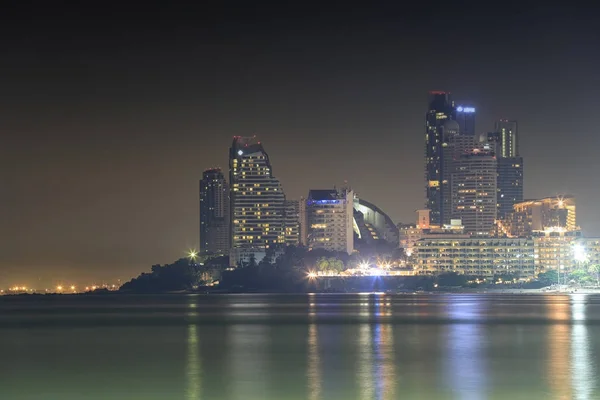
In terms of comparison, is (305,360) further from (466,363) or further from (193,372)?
(466,363)

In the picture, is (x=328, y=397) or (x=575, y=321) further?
(x=575, y=321)

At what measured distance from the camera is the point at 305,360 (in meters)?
57.8

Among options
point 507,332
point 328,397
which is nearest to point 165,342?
point 507,332

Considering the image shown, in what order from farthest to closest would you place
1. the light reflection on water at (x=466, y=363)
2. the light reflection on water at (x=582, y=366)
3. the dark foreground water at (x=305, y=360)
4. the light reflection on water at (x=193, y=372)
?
the light reflection on water at (x=466, y=363), the dark foreground water at (x=305, y=360), the light reflection on water at (x=193, y=372), the light reflection on water at (x=582, y=366)

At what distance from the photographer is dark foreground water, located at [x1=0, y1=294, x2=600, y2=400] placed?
4425 cm

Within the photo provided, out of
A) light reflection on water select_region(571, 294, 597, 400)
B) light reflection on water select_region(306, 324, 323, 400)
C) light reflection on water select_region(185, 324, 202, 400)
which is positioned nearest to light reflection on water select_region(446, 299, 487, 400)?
light reflection on water select_region(571, 294, 597, 400)

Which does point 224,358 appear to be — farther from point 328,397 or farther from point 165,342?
point 328,397

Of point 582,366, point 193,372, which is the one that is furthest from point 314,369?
point 582,366

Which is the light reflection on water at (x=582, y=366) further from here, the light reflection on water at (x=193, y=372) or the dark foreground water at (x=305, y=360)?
the light reflection on water at (x=193, y=372)

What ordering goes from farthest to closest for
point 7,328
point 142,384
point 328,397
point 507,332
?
point 7,328, point 507,332, point 142,384, point 328,397

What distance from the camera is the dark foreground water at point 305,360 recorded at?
145 ft

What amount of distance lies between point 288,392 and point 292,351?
2019 centimetres

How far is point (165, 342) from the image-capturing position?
236 ft

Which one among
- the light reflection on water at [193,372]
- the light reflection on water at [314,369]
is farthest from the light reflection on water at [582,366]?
the light reflection on water at [193,372]
